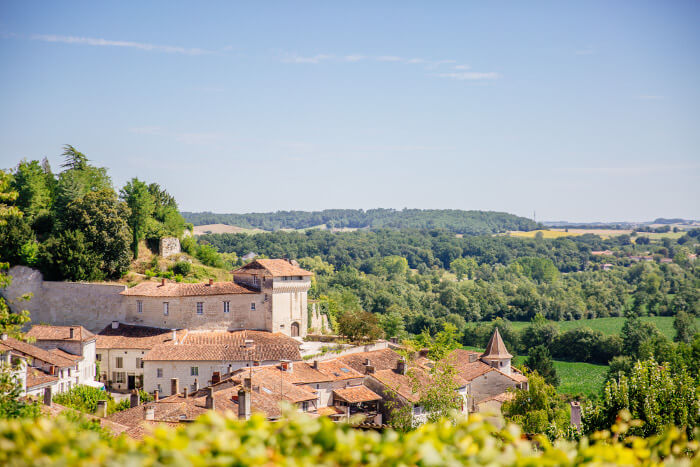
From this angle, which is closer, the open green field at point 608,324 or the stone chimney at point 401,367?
the stone chimney at point 401,367

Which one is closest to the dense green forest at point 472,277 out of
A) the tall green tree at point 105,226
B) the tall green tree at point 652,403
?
the tall green tree at point 105,226

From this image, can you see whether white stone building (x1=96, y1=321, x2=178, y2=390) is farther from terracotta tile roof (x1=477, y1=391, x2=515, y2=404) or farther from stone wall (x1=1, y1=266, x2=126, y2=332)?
terracotta tile roof (x1=477, y1=391, x2=515, y2=404)

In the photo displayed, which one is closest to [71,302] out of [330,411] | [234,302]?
[234,302]

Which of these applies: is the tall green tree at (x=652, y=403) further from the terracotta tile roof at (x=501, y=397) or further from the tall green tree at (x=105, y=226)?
the tall green tree at (x=105, y=226)

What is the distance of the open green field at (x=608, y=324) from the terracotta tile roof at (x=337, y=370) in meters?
56.7

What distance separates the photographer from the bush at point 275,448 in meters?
5.64

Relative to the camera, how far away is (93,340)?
38906mm

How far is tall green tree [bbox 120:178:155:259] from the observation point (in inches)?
1818

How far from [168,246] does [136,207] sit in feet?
13.8

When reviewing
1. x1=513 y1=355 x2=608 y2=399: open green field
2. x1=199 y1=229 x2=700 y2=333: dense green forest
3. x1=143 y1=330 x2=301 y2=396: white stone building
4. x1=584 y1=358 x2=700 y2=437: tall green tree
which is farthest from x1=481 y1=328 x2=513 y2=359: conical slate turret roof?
x1=584 y1=358 x2=700 y2=437: tall green tree

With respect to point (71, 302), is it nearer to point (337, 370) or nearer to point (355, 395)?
point (337, 370)

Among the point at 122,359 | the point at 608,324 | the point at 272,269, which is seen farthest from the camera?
the point at 608,324

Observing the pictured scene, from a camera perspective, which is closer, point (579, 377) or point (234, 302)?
point (234, 302)

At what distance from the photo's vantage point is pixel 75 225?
139 feet
